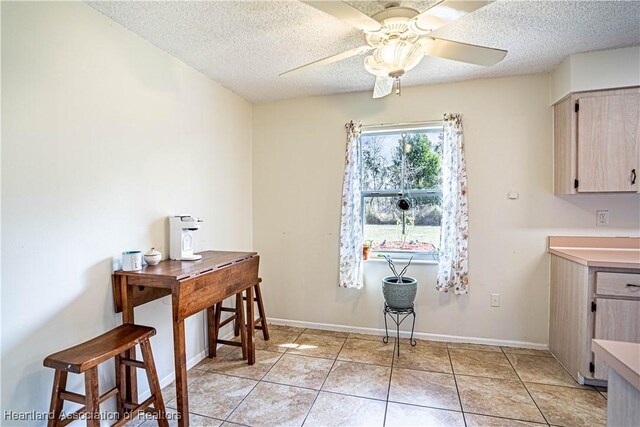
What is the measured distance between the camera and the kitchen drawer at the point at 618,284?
6.68 ft

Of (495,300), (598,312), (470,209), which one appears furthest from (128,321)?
(598,312)

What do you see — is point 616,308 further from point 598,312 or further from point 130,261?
point 130,261

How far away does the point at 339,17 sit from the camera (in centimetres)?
141

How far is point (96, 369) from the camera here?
138cm

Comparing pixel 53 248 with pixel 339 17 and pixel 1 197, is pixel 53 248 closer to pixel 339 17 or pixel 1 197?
pixel 1 197

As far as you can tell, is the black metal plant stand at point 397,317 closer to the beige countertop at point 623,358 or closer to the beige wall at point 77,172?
the beige wall at point 77,172

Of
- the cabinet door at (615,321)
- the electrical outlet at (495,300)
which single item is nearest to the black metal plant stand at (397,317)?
the electrical outlet at (495,300)

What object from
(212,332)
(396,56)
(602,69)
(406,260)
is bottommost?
(212,332)

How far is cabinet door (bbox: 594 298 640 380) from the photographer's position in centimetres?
204

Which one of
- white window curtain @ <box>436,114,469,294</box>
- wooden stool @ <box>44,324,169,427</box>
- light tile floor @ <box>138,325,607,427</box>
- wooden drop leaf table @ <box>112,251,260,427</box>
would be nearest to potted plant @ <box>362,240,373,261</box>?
white window curtain @ <box>436,114,469,294</box>

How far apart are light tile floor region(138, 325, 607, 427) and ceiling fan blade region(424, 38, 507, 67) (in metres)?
2.07

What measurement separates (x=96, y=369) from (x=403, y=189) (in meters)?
2.67

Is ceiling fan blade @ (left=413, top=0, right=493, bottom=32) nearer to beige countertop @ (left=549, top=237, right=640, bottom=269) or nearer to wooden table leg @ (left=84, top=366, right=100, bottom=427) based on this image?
beige countertop @ (left=549, top=237, right=640, bottom=269)

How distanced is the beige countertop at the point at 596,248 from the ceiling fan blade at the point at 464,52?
1.52 meters
